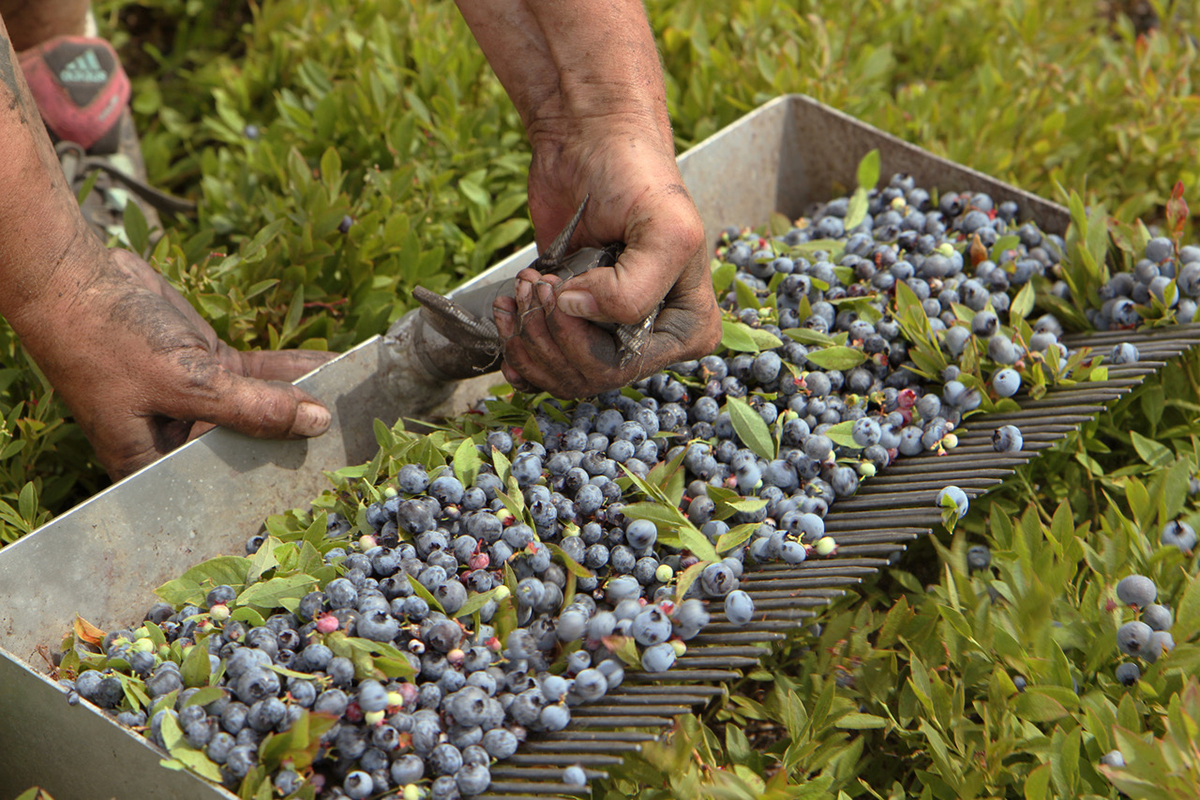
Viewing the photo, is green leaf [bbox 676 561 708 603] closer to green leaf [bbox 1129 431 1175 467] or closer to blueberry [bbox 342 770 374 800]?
blueberry [bbox 342 770 374 800]

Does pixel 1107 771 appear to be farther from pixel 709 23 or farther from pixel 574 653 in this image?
pixel 709 23

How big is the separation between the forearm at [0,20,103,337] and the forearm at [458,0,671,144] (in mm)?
791

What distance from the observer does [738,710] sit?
1.53m

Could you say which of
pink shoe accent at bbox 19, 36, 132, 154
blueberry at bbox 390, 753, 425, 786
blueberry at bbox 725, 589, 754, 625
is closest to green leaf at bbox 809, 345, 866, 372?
blueberry at bbox 725, 589, 754, 625

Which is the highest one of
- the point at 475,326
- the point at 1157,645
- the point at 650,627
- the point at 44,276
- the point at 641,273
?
the point at 44,276

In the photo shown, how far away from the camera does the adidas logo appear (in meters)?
2.40

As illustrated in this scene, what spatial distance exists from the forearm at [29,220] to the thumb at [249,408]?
26 cm

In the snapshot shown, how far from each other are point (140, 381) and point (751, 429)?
1018 millimetres

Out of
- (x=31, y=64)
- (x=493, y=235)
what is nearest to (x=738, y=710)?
(x=493, y=235)

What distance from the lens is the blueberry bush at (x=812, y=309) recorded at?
1.34 meters

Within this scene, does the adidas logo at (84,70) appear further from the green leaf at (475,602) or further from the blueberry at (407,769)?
the blueberry at (407,769)

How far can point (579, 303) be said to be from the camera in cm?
139

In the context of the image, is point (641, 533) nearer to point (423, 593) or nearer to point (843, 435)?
point (423, 593)

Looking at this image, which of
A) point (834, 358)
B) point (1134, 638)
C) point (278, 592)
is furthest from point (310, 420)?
point (1134, 638)
